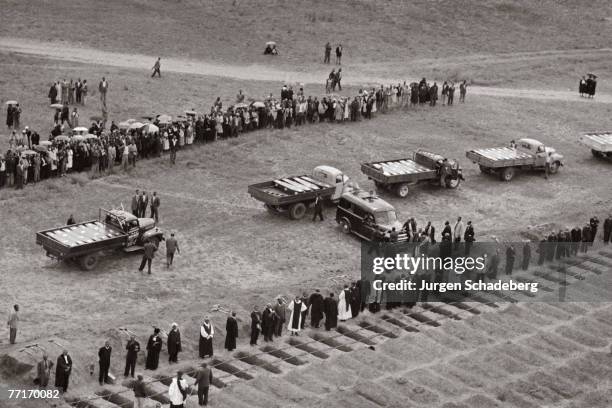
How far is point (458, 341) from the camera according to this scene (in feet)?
114

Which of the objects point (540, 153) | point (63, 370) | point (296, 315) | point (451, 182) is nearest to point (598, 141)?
point (540, 153)

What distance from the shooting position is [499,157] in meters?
50.4

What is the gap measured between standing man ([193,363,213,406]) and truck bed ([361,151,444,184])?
64.9 ft

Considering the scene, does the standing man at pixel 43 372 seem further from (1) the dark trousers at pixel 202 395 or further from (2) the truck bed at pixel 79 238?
(2) the truck bed at pixel 79 238

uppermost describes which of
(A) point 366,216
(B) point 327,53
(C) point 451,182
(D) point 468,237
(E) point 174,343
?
(B) point 327,53

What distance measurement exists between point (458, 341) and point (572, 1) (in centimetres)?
6060

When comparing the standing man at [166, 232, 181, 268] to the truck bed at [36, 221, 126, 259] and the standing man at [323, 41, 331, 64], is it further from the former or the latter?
the standing man at [323, 41, 331, 64]

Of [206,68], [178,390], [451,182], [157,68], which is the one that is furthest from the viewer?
[206,68]

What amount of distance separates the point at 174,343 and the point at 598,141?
105 ft

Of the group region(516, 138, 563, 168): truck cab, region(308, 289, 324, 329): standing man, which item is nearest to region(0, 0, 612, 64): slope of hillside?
region(516, 138, 563, 168): truck cab

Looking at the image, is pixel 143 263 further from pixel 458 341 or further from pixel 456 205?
pixel 456 205

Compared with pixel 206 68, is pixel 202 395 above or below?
below

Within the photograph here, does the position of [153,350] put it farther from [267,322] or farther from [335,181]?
[335,181]

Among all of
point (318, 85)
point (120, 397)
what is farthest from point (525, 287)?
point (318, 85)
